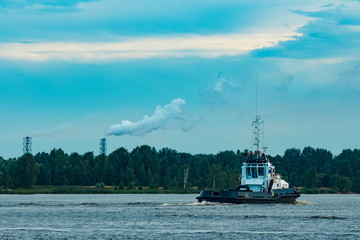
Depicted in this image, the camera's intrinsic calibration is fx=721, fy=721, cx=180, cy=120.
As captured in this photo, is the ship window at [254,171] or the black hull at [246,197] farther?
the ship window at [254,171]

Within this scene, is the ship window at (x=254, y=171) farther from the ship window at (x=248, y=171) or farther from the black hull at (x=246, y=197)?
the black hull at (x=246, y=197)

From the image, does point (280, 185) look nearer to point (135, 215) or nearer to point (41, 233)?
point (135, 215)

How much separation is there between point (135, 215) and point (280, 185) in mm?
37921

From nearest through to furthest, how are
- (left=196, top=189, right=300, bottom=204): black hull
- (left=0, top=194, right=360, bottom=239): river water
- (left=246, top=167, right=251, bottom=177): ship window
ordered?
(left=0, top=194, right=360, bottom=239): river water → (left=196, top=189, right=300, bottom=204): black hull → (left=246, top=167, right=251, bottom=177): ship window

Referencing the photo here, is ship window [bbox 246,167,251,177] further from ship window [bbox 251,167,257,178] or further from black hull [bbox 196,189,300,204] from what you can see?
black hull [bbox 196,189,300,204]

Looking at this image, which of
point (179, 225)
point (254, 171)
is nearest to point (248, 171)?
point (254, 171)

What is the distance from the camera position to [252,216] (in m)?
106

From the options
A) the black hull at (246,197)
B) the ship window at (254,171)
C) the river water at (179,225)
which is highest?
the ship window at (254,171)

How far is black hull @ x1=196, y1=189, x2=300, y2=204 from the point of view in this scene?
12638cm

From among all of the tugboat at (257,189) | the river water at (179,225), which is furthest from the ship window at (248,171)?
the river water at (179,225)

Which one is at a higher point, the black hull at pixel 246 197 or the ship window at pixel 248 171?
the ship window at pixel 248 171

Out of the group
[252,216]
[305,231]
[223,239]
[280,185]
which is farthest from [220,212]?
[223,239]

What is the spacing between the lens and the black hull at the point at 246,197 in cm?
12638

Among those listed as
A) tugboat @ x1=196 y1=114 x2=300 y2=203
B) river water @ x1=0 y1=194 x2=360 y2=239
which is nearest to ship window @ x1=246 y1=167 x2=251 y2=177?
tugboat @ x1=196 y1=114 x2=300 y2=203
